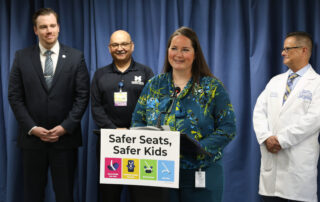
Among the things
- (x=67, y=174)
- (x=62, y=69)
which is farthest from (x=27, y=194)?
(x=62, y=69)

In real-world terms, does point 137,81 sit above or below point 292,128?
above

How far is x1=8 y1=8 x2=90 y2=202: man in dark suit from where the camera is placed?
9.22 feet

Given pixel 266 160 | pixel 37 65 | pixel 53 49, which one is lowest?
pixel 266 160

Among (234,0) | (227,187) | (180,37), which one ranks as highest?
(234,0)

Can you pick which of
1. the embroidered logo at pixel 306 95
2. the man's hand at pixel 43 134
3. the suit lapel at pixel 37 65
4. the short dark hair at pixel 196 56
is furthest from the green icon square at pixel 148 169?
the embroidered logo at pixel 306 95

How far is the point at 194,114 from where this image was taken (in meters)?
1.68

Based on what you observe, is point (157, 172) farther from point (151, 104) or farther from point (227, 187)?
point (227, 187)

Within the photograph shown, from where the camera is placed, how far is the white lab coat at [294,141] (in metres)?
2.67

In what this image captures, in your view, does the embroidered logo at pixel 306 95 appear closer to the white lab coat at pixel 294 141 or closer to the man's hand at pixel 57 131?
the white lab coat at pixel 294 141

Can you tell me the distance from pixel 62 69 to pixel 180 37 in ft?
4.79

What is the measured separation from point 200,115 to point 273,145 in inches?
53.2

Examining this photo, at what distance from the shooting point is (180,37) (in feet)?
5.76

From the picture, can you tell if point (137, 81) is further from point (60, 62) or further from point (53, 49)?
point (53, 49)

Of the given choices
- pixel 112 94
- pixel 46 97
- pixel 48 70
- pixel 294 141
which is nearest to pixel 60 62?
pixel 48 70
